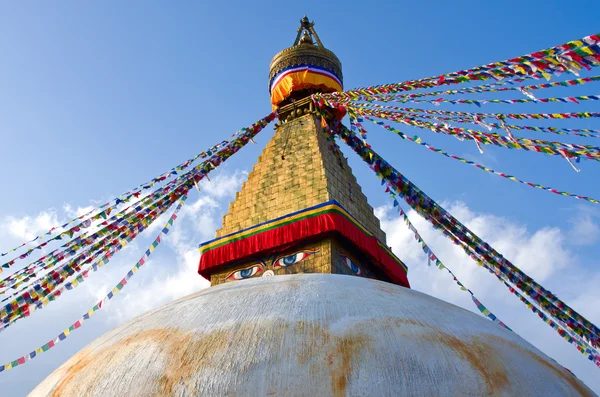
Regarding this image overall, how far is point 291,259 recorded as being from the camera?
7043 mm

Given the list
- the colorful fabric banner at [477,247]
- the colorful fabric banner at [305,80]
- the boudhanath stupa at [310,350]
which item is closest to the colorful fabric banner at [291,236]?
the colorful fabric banner at [477,247]

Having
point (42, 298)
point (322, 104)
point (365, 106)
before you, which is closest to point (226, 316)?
point (42, 298)

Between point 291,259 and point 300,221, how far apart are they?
56 cm

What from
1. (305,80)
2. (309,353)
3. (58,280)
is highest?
(305,80)

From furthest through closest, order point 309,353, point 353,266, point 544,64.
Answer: point 353,266 → point 544,64 → point 309,353

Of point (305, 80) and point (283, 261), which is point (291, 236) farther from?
point (305, 80)

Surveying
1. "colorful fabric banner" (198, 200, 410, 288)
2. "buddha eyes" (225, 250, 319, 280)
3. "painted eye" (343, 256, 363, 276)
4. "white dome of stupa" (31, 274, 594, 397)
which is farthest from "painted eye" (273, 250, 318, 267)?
"white dome of stupa" (31, 274, 594, 397)

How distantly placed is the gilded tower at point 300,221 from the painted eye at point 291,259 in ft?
0.05

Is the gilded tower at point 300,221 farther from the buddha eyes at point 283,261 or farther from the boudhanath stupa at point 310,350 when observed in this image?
the boudhanath stupa at point 310,350

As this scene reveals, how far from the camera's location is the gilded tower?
6.93m

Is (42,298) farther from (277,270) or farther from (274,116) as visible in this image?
(274,116)

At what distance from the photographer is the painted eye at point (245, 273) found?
7113mm

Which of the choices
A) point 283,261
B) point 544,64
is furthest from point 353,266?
point 544,64

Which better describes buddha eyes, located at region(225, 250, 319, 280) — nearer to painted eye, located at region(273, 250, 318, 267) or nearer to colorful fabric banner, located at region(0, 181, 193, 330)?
painted eye, located at region(273, 250, 318, 267)
